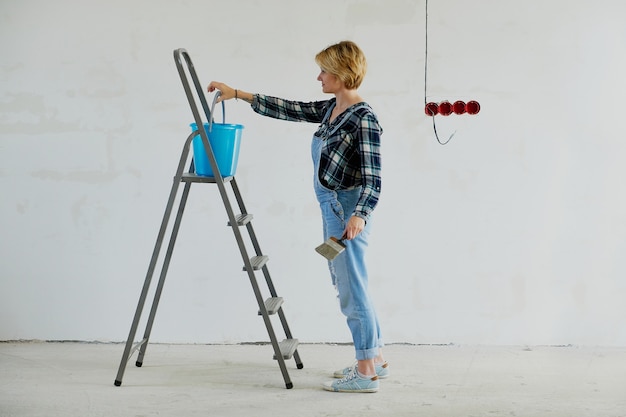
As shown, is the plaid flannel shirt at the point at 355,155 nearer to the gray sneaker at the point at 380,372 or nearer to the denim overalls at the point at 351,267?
the denim overalls at the point at 351,267

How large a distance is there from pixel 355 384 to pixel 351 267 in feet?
1.61

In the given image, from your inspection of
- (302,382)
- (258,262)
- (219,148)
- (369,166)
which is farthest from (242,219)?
(302,382)

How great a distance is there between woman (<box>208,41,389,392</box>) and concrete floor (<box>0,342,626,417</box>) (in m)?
0.21

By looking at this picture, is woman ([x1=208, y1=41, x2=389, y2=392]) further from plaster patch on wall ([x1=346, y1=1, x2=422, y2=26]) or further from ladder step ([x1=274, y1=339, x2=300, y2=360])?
plaster patch on wall ([x1=346, y1=1, x2=422, y2=26])

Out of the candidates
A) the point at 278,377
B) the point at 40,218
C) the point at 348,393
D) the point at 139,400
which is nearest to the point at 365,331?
the point at 348,393

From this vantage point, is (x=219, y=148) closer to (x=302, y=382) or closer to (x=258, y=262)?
(x=258, y=262)

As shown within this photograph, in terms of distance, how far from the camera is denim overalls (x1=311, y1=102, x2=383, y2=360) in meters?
3.33

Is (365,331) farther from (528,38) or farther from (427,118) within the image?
(528,38)

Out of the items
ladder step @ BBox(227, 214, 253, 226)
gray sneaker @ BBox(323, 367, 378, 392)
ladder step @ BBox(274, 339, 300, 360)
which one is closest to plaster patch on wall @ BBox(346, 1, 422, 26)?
ladder step @ BBox(227, 214, 253, 226)

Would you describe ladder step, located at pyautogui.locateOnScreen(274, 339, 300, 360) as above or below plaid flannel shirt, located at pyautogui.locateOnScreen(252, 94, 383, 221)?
below

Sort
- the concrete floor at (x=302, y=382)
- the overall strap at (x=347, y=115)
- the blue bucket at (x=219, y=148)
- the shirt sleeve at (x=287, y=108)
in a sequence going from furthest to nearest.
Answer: the shirt sleeve at (x=287, y=108) → the blue bucket at (x=219, y=148) → the overall strap at (x=347, y=115) → the concrete floor at (x=302, y=382)

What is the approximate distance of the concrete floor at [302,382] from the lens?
10.4ft

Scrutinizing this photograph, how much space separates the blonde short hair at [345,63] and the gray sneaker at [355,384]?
1192 millimetres

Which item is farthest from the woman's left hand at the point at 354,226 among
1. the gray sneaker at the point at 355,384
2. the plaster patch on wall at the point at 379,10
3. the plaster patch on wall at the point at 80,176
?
the plaster patch on wall at the point at 80,176
